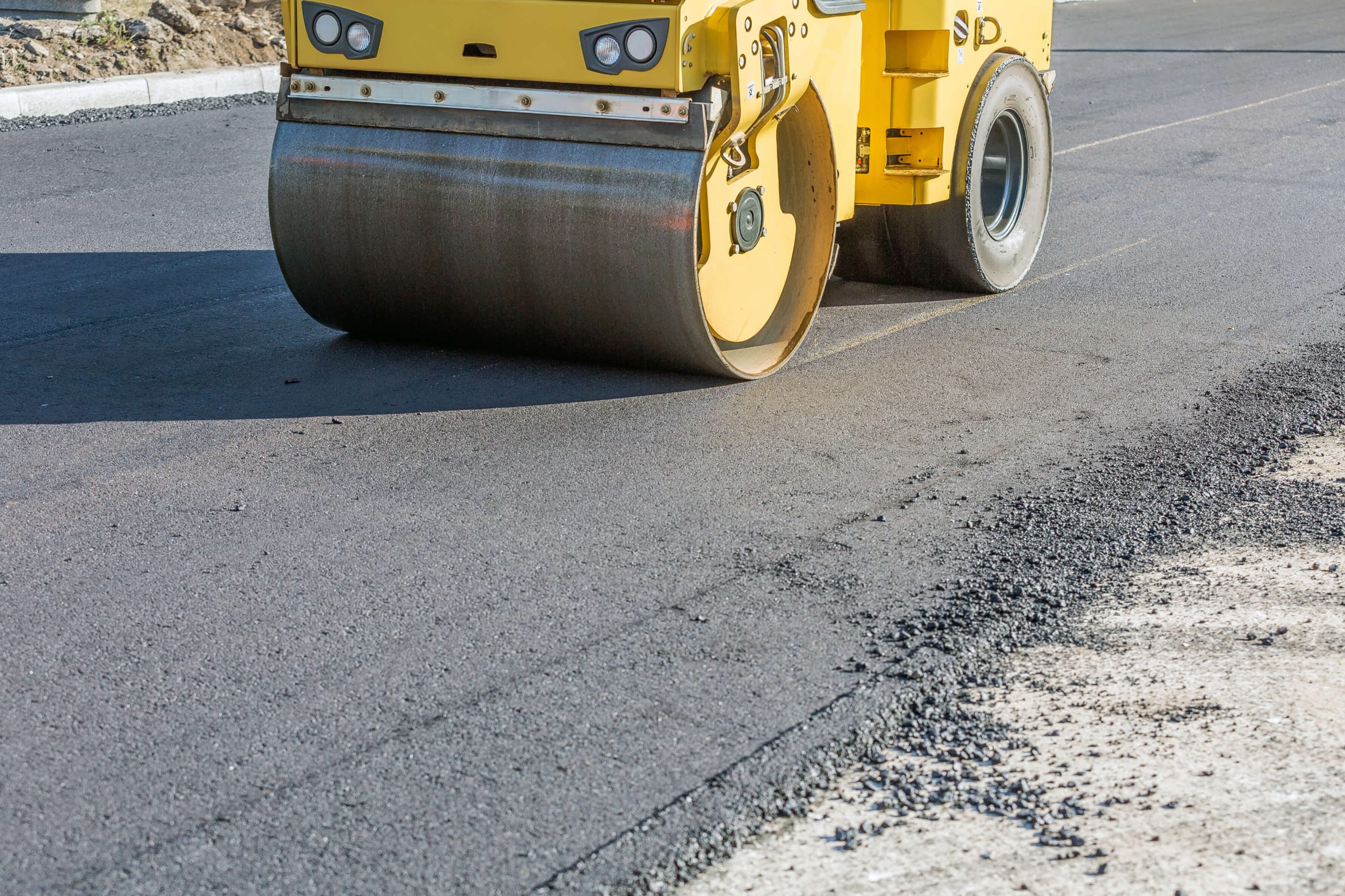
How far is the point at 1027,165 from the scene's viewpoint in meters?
7.27

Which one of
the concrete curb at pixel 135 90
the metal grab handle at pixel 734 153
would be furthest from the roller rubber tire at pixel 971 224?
the concrete curb at pixel 135 90

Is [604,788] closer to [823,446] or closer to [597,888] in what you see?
[597,888]

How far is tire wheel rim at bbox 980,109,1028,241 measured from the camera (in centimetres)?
721

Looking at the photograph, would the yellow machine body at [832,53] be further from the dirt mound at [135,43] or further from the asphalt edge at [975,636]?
the dirt mound at [135,43]

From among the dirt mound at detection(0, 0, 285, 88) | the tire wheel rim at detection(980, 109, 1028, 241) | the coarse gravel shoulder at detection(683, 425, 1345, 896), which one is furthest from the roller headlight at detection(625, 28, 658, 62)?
the dirt mound at detection(0, 0, 285, 88)

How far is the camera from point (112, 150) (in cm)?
1049

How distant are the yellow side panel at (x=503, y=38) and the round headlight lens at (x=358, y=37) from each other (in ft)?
0.14

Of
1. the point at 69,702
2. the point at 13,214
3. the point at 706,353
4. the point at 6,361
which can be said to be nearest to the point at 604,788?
the point at 69,702

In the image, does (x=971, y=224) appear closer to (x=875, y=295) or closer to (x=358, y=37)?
(x=875, y=295)

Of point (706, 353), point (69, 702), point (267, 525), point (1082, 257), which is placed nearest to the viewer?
point (69, 702)

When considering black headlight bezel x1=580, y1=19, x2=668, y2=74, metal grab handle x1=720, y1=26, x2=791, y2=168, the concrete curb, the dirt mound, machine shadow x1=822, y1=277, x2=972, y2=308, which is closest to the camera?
black headlight bezel x1=580, y1=19, x2=668, y2=74

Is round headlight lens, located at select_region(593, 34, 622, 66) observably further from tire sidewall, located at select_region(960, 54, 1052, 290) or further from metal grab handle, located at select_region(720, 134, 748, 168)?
tire sidewall, located at select_region(960, 54, 1052, 290)

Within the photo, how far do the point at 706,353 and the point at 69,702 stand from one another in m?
2.69

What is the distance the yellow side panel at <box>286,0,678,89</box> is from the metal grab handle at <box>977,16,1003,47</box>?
2.18 m
